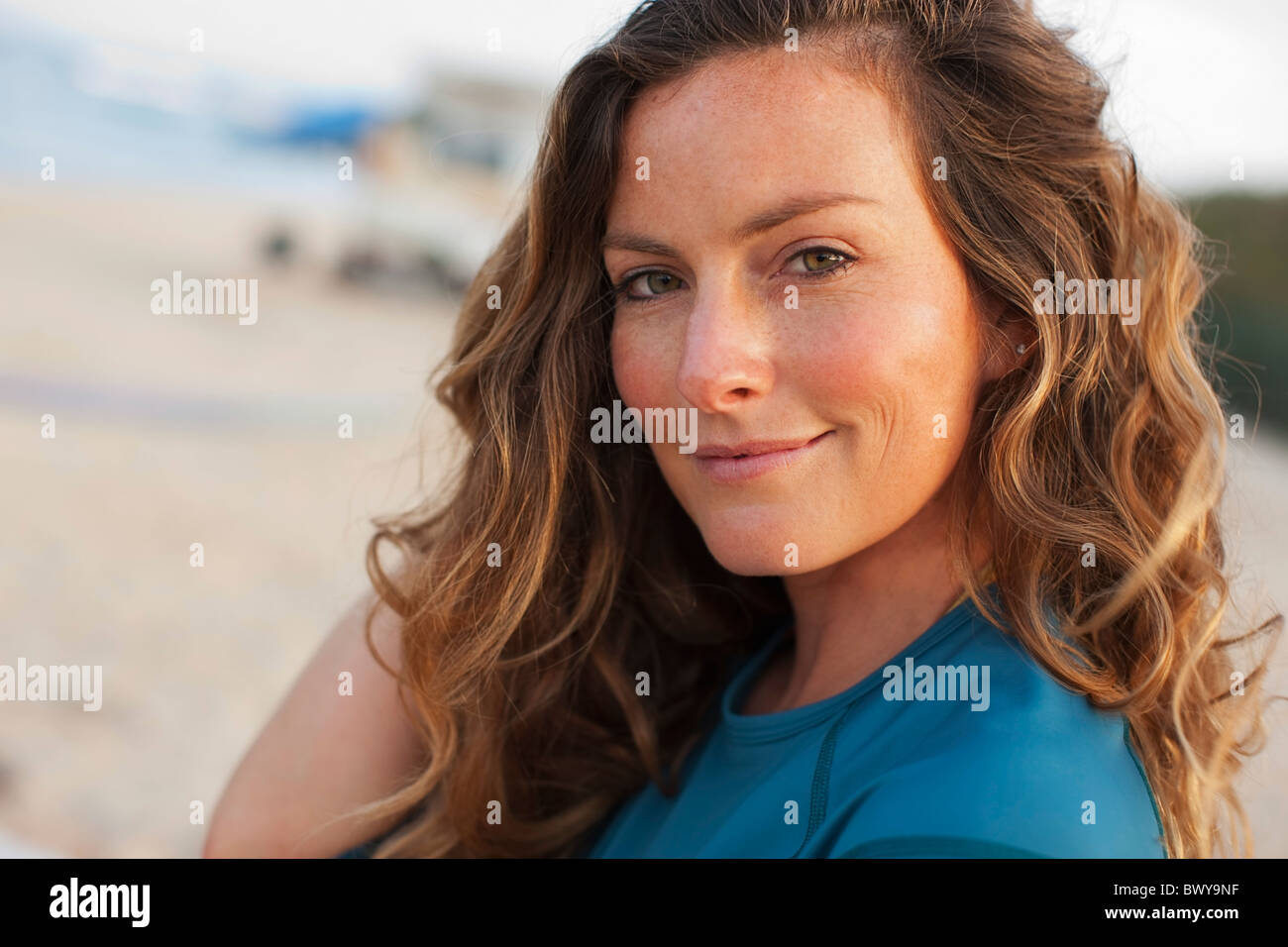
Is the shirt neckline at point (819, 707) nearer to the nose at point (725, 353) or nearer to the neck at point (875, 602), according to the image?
the neck at point (875, 602)

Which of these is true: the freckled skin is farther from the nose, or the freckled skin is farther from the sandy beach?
the sandy beach

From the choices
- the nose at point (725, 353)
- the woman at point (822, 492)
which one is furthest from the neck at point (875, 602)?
the nose at point (725, 353)

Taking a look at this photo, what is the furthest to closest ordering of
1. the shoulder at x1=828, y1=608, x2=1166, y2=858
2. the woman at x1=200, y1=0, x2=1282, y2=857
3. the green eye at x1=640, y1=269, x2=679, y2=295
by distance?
1. the green eye at x1=640, y1=269, x2=679, y2=295
2. the woman at x1=200, y1=0, x2=1282, y2=857
3. the shoulder at x1=828, y1=608, x2=1166, y2=858

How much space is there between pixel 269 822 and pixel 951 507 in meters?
1.36

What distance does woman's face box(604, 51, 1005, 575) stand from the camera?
160 centimetres

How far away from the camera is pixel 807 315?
1615 mm

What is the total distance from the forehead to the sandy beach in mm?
913

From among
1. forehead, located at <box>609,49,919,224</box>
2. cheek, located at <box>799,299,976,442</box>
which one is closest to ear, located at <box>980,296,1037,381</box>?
cheek, located at <box>799,299,976,442</box>

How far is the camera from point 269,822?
6.54 ft

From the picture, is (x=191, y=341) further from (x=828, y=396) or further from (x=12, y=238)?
(x=828, y=396)

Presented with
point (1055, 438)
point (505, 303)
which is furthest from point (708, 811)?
point (505, 303)

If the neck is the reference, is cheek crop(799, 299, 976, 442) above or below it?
above

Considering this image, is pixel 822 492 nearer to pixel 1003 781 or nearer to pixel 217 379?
pixel 1003 781
